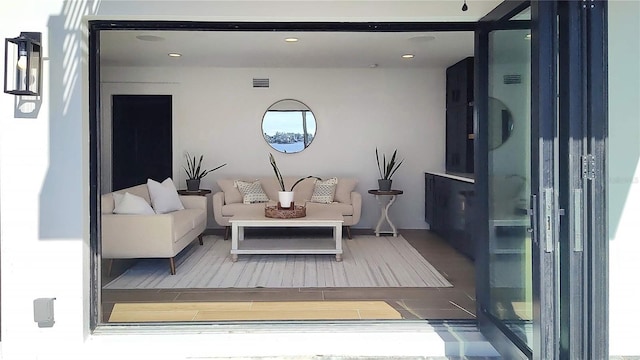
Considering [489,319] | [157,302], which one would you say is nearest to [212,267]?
[157,302]

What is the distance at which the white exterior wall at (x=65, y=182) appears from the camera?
2.55 meters

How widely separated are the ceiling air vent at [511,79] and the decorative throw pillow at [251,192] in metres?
4.34

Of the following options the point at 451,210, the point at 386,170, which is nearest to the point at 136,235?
the point at 451,210

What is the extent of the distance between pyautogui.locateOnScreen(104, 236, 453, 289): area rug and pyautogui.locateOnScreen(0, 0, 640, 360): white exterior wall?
135cm

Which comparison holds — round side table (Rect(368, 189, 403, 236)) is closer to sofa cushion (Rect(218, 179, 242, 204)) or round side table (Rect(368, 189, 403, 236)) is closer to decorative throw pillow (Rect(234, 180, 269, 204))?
decorative throw pillow (Rect(234, 180, 269, 204))

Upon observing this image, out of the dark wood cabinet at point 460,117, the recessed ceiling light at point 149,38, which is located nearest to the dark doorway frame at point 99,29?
the recessed ceiling light at point 149,38

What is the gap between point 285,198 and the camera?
17.4 feet

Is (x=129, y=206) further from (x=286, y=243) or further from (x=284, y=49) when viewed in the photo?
(x=284, y=49)

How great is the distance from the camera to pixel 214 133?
7047 mm

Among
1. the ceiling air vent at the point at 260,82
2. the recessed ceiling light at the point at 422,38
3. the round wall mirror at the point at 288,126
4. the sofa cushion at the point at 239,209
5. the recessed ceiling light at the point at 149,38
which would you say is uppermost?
the recessed ceiling light at the point at 149,38

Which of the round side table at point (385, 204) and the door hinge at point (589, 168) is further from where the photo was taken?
the round side table at point (385, 204)

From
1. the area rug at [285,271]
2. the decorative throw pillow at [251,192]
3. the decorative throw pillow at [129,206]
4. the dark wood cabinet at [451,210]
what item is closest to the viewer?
the area rug at [285,271]

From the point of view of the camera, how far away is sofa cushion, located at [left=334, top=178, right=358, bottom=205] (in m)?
6.55

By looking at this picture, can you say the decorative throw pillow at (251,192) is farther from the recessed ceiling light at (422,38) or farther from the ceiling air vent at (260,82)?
the recessed ceiling light at (422,38)
